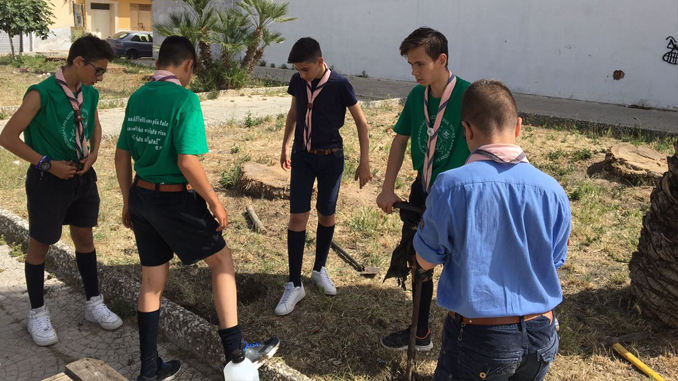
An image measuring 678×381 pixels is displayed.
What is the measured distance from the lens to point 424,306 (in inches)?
137

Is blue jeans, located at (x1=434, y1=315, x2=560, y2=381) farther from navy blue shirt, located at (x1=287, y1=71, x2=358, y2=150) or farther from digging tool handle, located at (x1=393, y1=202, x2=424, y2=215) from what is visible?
A: navy blue shirt, located at (x1=287, y1=71, x2=358, y2=150)

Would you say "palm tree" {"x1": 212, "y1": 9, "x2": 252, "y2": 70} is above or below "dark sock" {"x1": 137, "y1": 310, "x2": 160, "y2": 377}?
above

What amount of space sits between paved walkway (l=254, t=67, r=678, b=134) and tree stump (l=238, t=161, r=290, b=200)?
6302 millimetres

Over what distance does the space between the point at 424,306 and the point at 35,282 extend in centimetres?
245

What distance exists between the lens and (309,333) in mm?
3785

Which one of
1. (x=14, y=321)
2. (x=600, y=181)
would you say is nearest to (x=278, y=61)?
(x=600, y=181)

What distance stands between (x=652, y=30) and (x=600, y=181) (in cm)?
885

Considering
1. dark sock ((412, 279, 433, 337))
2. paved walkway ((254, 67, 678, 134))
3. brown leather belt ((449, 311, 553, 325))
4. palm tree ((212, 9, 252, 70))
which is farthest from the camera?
palm tree ((212, 9, 252, 70))

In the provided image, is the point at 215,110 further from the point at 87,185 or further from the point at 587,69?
the point at 587,69

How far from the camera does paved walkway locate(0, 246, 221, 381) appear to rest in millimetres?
3568

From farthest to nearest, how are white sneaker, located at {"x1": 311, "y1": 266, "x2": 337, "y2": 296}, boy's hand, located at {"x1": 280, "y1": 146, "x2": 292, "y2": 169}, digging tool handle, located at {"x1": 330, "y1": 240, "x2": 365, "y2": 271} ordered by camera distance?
digging tool handle, located at {"x1": 330, "y1": 240, "x2": 365, "y2": 271} < boy's hand, located at {"x1": 280, "y1": 146, "x2": 292, "y2": 169} < white sneaker, located at {"x1": 311, "y1": 266, "x2": 337, "y2": 296}

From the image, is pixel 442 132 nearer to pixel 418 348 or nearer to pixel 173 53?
pixel 418 348

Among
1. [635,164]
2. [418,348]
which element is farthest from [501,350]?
[635,164]

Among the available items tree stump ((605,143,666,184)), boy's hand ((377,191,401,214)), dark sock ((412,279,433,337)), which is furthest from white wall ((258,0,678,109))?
boy's hand ((377,191,401,214))
